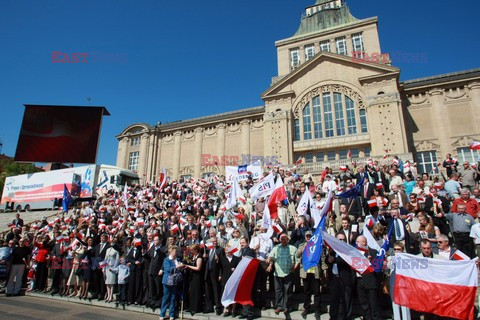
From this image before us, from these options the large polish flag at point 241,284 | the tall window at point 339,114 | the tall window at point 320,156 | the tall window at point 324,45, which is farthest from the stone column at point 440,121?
the large polish flag at point 241,284

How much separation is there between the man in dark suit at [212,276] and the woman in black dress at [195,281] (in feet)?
0.62

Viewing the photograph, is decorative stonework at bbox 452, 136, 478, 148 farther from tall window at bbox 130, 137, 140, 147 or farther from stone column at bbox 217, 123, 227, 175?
tall window at bbox 130, 137, 140, 147

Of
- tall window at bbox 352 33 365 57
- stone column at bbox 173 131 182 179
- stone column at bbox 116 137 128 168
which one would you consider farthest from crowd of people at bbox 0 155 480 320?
stone column at bbox 116 137 128 168

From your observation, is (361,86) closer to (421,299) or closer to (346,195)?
(346,195)

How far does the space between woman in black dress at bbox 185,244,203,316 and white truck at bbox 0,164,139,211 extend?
→ 20552mm

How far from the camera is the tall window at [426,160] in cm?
2799

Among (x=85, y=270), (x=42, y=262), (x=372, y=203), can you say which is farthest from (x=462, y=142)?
(x=42, y=262)

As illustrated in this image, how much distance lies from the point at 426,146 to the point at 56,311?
3158 cm

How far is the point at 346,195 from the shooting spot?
1066cm

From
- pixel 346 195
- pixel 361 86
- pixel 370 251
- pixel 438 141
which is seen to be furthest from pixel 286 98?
pixel 370 251

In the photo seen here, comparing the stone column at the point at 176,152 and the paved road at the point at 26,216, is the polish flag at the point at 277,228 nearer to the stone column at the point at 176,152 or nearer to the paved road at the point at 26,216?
the paved road at the point at 26,216

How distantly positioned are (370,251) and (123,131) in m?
43.8

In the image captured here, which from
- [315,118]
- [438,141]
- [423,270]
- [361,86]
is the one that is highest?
[361,86]

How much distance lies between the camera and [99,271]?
10094 millimetres
